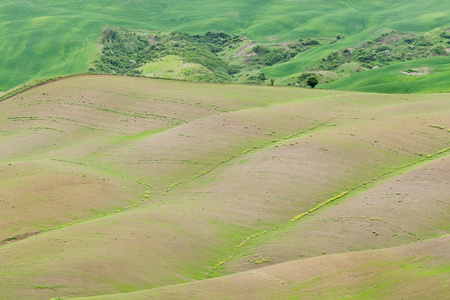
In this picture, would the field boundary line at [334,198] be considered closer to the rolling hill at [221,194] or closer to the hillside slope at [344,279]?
the rolling hill at [221,194]

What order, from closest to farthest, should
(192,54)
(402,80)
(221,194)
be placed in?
(221,194) < (402,80) < (192,54)

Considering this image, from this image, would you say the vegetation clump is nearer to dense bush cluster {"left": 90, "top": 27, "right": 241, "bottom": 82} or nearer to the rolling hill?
dense bush cluster {"left": 90, "top": 27, "right": 241, "bottom": 82}

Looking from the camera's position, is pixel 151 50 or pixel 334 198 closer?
pixel 334 198

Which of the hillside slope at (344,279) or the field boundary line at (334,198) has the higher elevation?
the hillside slope at (344,279)

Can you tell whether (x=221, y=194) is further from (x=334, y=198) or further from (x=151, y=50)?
(x=151, y=50)

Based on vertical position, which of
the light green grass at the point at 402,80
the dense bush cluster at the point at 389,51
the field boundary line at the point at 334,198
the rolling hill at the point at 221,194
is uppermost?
the rolling hill at the point at 221,194

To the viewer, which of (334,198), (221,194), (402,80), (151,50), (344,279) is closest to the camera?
(344,279)

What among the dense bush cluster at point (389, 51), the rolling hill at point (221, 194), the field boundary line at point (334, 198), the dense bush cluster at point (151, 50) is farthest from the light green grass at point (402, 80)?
the field boundary line at point (334, 198)

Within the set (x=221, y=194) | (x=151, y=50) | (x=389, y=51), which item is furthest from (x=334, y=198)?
(x=151, y=50)
